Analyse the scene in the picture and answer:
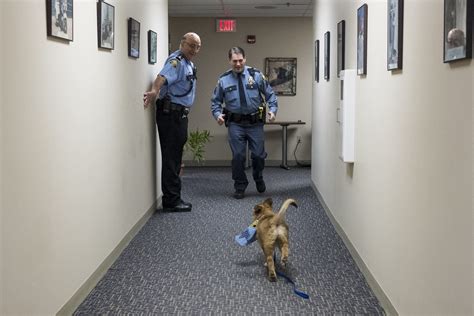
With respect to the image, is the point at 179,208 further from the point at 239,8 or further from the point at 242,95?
the point at 239,8

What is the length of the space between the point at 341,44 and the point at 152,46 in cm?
191

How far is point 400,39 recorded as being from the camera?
2.89m

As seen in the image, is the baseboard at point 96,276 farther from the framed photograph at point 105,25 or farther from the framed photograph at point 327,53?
the framed photograph at point 327,53

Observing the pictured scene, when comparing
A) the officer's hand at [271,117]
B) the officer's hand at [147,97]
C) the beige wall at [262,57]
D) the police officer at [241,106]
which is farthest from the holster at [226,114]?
the beige wall at [262,57]

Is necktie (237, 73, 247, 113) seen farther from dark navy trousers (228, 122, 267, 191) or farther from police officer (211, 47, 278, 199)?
dark navy trousers (228, 122, 267, 191)

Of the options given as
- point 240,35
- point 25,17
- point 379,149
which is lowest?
point 379,149

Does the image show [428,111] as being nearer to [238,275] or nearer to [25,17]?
[25,17]

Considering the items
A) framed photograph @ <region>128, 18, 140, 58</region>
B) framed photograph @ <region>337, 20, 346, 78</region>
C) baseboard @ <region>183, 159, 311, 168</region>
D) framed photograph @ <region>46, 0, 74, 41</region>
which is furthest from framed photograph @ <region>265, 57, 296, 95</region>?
framed photograph @ <region>46, 0, 74, 41</region>

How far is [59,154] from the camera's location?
298cm

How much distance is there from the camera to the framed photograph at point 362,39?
3.81 m

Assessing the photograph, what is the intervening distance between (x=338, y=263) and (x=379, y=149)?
1089 millimetres

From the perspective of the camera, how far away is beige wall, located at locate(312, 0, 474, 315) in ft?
6.79

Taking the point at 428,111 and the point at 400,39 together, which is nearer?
the point at 428,111

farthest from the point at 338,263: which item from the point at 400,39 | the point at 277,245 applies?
the point at 400,39
